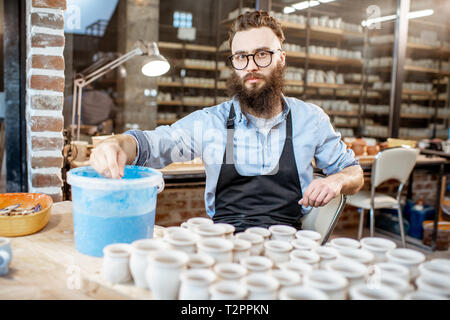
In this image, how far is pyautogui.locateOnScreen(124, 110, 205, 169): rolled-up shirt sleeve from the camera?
1710 millimetres

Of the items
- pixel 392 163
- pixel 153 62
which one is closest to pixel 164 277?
pixel 153 62

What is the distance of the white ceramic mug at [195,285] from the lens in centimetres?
77

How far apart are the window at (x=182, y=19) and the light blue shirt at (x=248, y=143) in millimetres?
4166

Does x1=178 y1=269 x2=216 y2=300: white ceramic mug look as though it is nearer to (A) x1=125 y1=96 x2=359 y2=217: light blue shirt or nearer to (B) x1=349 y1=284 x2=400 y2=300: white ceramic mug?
(B) x1=349 y1=284 x2=400 y2=300: white ceramic mug

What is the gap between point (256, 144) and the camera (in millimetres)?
1815

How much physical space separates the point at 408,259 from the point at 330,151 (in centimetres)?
101

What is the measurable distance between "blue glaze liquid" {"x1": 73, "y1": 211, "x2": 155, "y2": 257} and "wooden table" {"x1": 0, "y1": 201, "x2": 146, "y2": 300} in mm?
35

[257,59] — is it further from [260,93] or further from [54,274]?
[54,274]

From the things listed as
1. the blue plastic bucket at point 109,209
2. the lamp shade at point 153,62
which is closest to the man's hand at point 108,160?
the blue plastic bucket at point 109,209

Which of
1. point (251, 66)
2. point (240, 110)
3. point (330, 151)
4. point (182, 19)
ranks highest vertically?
point (182, 19)

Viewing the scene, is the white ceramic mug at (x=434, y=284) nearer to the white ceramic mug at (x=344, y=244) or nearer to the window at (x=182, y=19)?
the white ceramic mug at (x=344, y=244)

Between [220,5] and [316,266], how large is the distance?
5.32 metres

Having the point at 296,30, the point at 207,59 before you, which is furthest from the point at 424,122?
the point at 207,59
